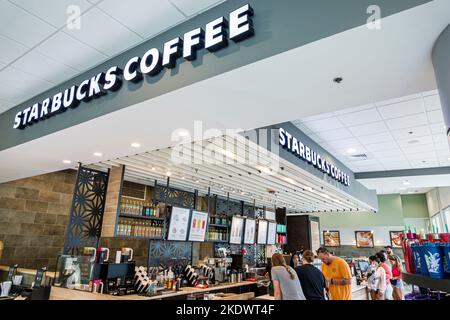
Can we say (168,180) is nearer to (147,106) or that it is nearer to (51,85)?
(51,85)

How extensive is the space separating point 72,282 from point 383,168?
797 centimetres

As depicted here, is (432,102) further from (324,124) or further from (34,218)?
(34,218)

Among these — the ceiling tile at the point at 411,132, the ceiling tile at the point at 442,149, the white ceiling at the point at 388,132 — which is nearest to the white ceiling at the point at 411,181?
the white ceiling at the point at 388,132

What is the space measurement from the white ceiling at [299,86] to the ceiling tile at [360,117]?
7.49 ft

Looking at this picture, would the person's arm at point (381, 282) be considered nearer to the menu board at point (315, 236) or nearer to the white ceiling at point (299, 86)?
the white ceiling at point (299, 86)

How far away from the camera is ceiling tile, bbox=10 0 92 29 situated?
2629 mm

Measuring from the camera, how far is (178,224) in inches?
281

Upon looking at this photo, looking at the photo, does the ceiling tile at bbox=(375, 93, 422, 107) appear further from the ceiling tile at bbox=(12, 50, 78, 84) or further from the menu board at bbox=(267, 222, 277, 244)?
the menu board at bbox=(267, 222, 277, 244)

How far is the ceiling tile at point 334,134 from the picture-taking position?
5812 mm

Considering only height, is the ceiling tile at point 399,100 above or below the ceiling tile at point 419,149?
below

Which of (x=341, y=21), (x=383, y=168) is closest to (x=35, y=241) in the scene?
(x=341, y=21)

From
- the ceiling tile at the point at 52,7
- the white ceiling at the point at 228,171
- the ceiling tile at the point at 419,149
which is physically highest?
the ceiling tile at the point at 419,149

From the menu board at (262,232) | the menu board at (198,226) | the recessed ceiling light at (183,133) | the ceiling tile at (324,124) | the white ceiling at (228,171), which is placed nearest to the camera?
the recessed ceiling light at (183,133)

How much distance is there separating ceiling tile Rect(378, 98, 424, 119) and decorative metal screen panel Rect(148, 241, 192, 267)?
5.76 metres
